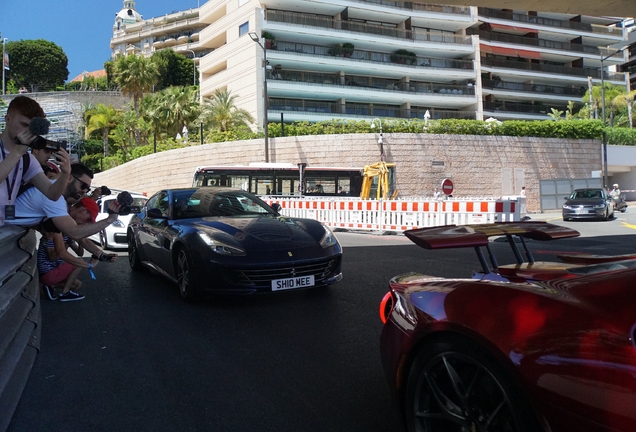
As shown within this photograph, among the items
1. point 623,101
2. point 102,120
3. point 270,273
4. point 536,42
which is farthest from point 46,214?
point 102,120

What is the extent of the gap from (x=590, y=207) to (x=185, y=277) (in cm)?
2211

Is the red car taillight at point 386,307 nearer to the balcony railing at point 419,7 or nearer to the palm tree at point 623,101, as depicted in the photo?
the balcony railing at point 419,7

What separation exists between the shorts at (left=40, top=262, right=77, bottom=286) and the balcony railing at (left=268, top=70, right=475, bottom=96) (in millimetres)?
38520

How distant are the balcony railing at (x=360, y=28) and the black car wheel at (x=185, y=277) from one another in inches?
1617

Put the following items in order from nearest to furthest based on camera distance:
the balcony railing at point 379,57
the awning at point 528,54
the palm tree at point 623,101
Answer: the balcony railing at point 379,57 < the awning at point 528,54 < the palm tree at point 623,101

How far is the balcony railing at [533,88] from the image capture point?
5166 centimetres

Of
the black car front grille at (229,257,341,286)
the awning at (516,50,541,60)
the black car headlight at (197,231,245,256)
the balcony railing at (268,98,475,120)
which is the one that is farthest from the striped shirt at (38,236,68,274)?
the awning at (516,50,541,60)

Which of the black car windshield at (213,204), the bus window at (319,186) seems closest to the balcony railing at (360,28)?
the bus window at (319,186)

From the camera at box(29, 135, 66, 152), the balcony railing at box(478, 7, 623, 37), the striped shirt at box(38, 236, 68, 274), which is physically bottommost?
the striped shirt at box(38, 236, 68, 274)

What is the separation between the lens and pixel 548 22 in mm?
55375

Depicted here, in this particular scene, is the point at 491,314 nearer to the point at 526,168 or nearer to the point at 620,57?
the point at 526,168

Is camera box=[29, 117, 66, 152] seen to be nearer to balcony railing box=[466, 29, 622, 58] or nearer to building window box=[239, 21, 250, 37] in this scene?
building window box=[239, 21, 250, 37]

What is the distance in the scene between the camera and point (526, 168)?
38.1 metres

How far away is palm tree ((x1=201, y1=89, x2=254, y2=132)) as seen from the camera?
42.3m
